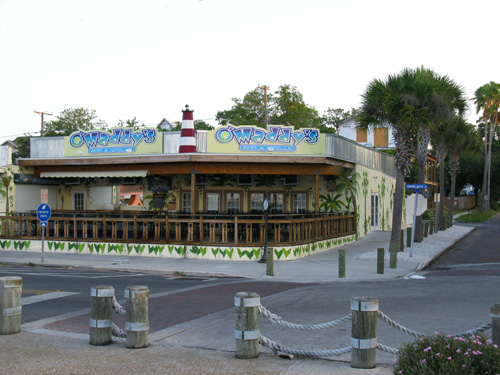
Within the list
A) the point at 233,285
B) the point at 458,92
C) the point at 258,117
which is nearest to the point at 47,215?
the point at 233,285

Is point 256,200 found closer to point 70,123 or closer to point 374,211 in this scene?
point 374,211

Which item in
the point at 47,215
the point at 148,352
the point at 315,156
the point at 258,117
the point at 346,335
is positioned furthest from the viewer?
the point at 258,117

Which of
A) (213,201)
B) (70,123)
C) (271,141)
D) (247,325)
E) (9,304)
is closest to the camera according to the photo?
(247,325)

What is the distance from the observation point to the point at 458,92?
891 inches

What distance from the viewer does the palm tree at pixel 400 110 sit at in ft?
63.9

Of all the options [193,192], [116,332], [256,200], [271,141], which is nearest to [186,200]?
[256,200]

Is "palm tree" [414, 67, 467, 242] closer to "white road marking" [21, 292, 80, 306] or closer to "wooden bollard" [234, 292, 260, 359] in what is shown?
"white road marking" [21, 292, 80, 306]

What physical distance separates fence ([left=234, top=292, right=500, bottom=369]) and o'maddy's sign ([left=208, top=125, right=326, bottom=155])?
1480 cm

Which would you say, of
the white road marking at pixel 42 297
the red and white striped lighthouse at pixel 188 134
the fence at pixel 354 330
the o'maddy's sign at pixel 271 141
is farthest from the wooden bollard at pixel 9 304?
the o'maddy's sign at pixel 271 141

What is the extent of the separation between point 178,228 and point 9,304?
467 inches

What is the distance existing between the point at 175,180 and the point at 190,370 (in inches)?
748

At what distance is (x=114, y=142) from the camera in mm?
22656

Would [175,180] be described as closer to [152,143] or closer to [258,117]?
[152,143]

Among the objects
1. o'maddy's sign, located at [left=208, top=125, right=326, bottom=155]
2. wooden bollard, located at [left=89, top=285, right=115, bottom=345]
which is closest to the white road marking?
wooden bollard, located at [left=89, top=285, right=115, bottom=345]
